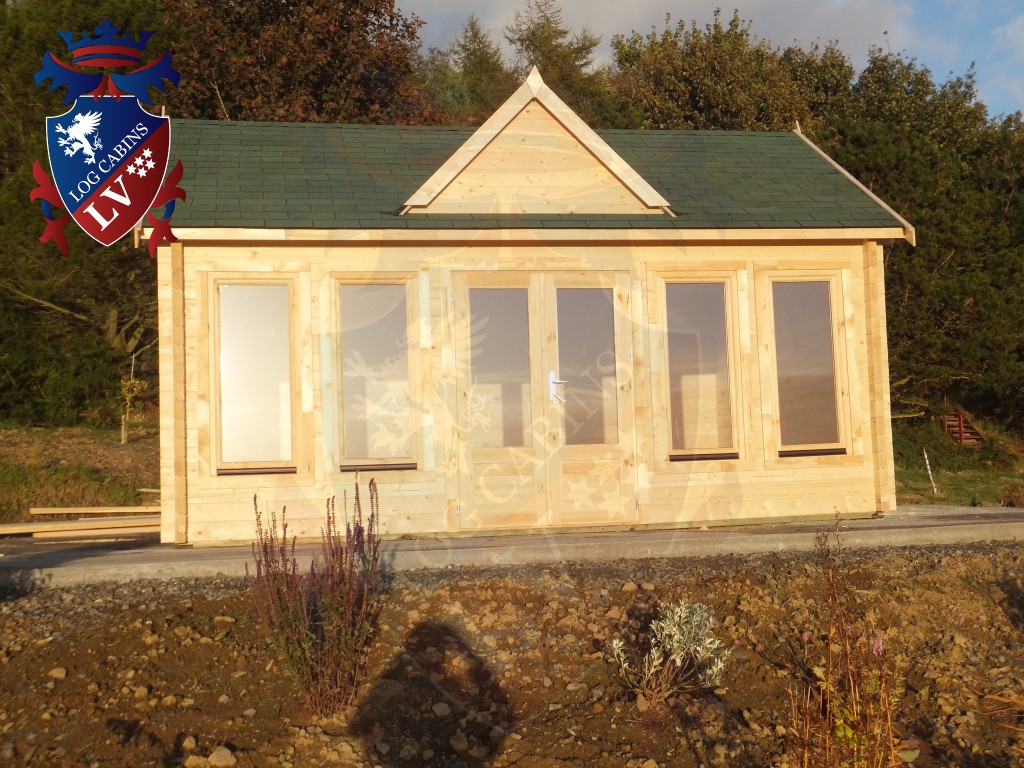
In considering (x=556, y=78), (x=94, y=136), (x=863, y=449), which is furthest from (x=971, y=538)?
(x=556, y=78)

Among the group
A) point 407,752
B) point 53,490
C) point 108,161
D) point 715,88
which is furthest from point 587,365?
point 715,88

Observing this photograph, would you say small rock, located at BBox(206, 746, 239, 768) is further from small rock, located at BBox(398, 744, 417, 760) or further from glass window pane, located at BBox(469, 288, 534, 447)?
glass window pane, located at BBox(469, 288, 534, 447)

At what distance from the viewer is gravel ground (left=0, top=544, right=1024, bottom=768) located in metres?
5.04

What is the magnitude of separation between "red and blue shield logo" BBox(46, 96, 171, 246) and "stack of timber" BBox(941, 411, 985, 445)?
1655 centimetres

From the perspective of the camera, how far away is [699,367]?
402 inches

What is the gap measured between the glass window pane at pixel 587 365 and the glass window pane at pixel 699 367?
0.62 metres

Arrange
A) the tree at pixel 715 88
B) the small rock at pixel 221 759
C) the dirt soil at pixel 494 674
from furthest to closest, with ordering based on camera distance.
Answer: the tree at pixel 715 88, the dirt soil at pixel 494 674, the small rock at pixel 221 759

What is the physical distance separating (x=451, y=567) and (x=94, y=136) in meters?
10.8

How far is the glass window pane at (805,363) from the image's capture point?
406 inches

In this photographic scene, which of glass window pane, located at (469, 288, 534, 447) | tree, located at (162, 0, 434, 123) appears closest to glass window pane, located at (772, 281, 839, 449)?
glass window pane, located at (469, 288, 534, 447)

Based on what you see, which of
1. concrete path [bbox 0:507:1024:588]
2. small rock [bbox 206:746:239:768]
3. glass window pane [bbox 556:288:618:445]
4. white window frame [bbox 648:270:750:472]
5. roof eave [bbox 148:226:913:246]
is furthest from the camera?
white window frame [bbox 648:270:750:472]

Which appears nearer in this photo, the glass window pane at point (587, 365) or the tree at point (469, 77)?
the glass window pane at point (587, 365)

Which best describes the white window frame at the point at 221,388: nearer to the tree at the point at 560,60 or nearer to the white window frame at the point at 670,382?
the white window frame at the point at 670,382

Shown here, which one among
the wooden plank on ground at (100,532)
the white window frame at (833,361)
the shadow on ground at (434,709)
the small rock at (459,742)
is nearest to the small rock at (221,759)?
the shadow on ground at (434,709)
